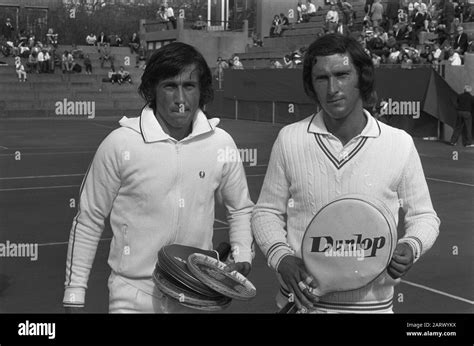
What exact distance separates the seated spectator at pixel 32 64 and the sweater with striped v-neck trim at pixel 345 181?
117ft

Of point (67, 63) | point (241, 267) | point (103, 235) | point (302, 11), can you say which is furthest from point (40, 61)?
point (241, 267)

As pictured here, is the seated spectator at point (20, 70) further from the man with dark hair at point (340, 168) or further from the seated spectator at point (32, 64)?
the man with dark hair at point (340, 168)

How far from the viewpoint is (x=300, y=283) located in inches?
112

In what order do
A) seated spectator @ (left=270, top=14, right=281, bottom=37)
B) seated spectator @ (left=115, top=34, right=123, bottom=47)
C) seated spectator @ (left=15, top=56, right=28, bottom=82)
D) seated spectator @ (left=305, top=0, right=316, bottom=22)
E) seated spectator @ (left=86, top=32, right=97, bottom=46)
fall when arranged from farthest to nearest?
seated spectator @ (left=115, top=34, right=123, bottom=47), seated spectator @ (left=86, top=32, right=97, bottom=46), seated spectator @ (left=15, top=56, right=28, bottom=82), seated spectator @ (left=270, top=14, right=281, bottom=37), seated spectator @ (left=305, top=0, right=316, bottom=22)

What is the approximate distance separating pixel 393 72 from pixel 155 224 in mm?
19325

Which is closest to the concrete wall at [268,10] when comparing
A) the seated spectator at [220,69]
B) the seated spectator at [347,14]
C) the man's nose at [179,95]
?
the seated spectator at [220,69]

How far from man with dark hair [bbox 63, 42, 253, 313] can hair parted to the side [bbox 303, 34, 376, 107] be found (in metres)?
0.46

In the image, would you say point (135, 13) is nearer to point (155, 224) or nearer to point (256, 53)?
point (256, 53)

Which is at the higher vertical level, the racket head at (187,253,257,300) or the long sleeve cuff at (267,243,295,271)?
the long sleeve cuff at (267,243,295,271)

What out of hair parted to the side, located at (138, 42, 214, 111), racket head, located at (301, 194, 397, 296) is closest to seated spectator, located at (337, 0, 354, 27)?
hair parted to the side, located at (138, 42, 214, 111)

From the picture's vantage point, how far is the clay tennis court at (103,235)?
654 centimetres

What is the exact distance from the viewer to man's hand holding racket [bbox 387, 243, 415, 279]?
282 centimetres

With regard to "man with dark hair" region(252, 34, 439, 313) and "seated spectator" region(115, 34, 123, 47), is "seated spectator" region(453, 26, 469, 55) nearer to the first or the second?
"man with dark hair" region(252, 34, 439, 313)

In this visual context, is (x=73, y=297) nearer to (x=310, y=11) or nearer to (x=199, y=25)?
(x=310, y=11)
